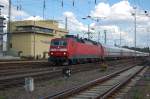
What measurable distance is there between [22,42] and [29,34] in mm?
3282

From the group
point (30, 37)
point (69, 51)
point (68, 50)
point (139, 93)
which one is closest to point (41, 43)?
point (30, 37)

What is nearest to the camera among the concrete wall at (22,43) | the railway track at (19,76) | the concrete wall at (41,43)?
the railway track at (19,76)

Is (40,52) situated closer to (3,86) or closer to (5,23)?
(5,23)

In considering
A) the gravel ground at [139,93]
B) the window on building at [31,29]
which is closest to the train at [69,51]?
the gravel ground at [139,93]

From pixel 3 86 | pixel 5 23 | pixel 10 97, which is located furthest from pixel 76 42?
pixel 5 23

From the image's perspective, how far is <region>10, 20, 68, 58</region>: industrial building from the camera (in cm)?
10550

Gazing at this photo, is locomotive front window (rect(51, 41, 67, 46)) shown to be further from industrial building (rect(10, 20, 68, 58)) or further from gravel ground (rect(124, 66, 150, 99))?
→ industrial building (rect(10, 20, 68, 58))

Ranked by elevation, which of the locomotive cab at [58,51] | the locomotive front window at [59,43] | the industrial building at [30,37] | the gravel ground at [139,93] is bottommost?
the gravel ground at [139,93]

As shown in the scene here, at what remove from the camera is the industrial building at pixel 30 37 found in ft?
346

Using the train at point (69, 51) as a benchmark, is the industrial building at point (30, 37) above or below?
above

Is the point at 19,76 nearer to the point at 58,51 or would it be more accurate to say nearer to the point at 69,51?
the point at 58,51

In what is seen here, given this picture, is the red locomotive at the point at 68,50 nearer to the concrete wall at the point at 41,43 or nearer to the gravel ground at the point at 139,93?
the gravel ground at the point at 139,93

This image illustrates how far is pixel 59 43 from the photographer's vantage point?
46188 millimetres

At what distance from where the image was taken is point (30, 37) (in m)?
106
